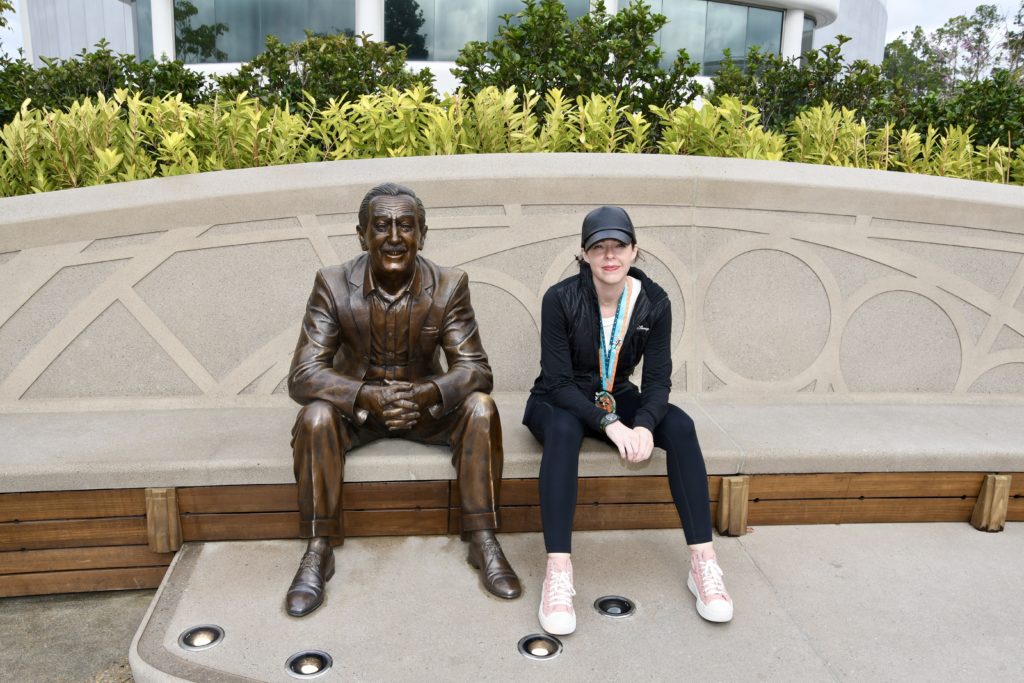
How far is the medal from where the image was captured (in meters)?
3.07

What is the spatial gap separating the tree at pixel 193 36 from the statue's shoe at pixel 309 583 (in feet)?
58.0

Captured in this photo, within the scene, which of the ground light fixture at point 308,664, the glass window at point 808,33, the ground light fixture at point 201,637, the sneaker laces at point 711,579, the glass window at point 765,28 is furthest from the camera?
the glass window at point 808,33

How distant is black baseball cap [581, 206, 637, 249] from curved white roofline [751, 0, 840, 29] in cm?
1941

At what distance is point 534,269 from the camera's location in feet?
13.0

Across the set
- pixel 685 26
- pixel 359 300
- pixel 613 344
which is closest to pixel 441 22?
pixel 685 26

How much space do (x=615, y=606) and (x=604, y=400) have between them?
0.79m

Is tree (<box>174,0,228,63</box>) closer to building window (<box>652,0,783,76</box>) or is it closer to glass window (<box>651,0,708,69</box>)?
building window (<box>652,0,783,76</box>)

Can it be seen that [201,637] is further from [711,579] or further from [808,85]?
[808,85]

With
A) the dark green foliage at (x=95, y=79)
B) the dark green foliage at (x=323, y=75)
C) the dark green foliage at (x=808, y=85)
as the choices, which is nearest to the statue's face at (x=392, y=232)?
the dark green foliage at (x=323, y=75)

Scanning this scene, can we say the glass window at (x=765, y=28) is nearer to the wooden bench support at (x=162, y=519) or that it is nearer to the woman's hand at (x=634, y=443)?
the woman's hand at (x=634, y=443)

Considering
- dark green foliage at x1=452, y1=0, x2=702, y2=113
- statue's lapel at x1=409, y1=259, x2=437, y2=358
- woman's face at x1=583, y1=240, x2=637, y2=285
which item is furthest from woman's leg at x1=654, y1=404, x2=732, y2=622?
dark green foliage at x1=452, y1=0, x2=702, y2=113

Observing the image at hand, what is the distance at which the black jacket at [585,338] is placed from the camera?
302cm

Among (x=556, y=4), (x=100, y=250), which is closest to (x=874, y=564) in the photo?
(x=100, y=250)

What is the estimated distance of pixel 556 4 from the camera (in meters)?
5.40
